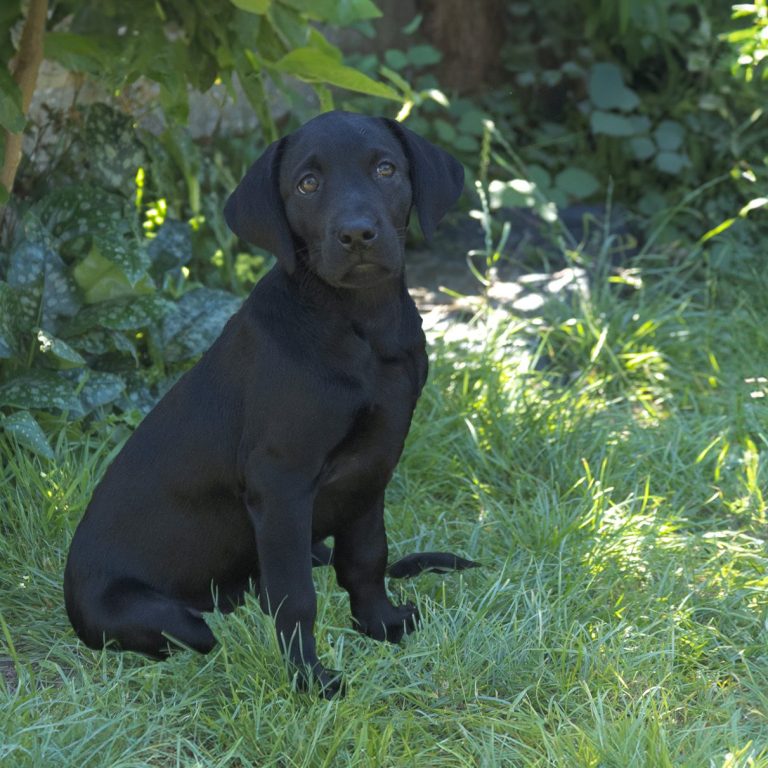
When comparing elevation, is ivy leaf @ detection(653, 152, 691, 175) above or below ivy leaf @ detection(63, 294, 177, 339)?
below

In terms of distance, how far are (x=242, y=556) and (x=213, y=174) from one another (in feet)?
8.60

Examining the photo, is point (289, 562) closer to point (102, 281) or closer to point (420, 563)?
point (420, 563)

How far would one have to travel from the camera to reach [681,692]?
2.88 metres

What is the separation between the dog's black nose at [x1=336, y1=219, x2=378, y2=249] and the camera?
8.61 ft

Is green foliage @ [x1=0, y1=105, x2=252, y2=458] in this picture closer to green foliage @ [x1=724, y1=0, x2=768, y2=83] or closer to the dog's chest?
the dog's chest

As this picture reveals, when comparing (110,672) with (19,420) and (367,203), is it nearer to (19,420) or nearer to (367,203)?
(19,420)

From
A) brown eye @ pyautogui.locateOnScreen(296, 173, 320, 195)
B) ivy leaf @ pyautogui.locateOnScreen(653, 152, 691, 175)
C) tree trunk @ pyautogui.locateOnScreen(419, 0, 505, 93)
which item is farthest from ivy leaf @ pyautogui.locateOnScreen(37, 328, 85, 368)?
tree trunk @ pyautogui.locateOnScreen(419, 0, 505, 93)

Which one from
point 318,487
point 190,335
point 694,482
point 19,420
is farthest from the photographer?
point 190,335

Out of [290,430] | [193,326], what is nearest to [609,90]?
[193,326]

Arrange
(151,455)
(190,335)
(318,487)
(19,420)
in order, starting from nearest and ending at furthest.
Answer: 1. (318,487)
2. (151,455)
3. (19,420)
4. (190,335)

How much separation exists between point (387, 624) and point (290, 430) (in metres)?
0.65

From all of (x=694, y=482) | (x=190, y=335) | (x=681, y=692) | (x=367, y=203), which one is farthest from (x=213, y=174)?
(x=681, y=692)

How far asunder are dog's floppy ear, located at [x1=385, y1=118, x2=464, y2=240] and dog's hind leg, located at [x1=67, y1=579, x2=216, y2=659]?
100 centimetres

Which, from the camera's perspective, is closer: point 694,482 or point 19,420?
point 19,420
